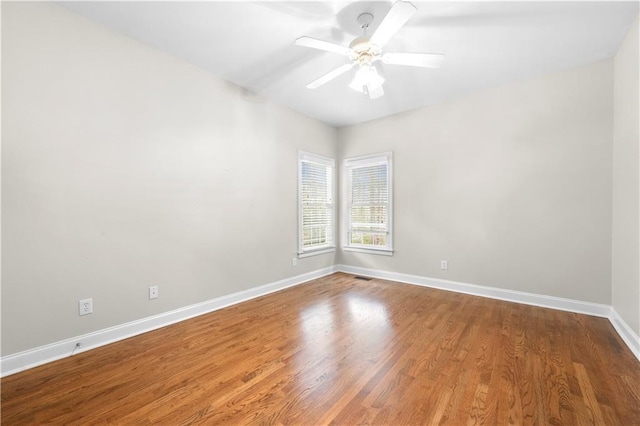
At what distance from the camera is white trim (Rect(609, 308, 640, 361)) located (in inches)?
79.5

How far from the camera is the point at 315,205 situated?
444 cm

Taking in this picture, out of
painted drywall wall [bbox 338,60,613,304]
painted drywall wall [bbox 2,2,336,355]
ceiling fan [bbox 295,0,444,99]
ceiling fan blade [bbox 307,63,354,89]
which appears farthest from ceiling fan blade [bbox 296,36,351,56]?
painted drywall wall [bbox 338,60,613,304]

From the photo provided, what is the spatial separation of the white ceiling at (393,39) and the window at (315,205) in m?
1.42

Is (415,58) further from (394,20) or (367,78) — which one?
(394,20)

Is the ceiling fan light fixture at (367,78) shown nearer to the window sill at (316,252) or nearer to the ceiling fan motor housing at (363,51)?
the ceiling fan motor housing at (363,51)

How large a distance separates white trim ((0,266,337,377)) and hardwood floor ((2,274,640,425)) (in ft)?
0.27

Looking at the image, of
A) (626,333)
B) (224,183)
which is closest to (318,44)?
(224,183)

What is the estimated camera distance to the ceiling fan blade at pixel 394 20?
154 centimetres

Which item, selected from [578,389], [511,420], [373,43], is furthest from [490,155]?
[511,420]

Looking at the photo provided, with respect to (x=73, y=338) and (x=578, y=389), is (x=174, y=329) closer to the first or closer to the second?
(x=73, y=338)

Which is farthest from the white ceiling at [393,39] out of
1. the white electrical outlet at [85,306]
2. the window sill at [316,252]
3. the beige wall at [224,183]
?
the window sill at [316,252]

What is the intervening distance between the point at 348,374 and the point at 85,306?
2195mm

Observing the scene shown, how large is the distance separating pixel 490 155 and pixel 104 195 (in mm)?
4274

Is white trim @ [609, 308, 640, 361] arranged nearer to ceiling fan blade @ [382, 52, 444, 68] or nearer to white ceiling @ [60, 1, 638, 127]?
white ceiling @ [60, 1, 638, 127]
